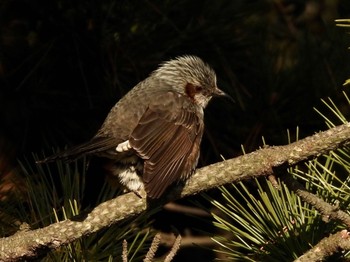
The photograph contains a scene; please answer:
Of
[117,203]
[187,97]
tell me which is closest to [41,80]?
[187,97]

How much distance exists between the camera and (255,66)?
5160mm

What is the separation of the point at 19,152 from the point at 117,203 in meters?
1.71

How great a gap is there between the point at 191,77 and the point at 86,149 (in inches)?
58.3

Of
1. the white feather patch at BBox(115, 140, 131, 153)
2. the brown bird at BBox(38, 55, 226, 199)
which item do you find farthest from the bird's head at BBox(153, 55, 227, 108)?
the white feather patch at BBox(115, 140, 131, 153)

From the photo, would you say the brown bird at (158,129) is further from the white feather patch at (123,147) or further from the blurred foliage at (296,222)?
the blurred foliage at (296,222)

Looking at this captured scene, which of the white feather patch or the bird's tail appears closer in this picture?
the bird's tail

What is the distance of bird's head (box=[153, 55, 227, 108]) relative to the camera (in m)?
4.93

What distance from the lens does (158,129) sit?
4328 millimetres

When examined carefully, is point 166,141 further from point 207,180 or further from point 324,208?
point 324,208

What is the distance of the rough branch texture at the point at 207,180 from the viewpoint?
2844 millimetres

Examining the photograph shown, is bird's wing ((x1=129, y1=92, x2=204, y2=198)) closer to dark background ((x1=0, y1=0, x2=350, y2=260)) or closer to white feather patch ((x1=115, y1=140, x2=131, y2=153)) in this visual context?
white feather patch ((x1=115, y1=140, x2=131, y2=153))

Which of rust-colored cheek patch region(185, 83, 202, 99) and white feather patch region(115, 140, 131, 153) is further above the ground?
white feather patch region(115, 140, 131, 153)

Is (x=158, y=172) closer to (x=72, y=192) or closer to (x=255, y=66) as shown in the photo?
(x=72, y=192)

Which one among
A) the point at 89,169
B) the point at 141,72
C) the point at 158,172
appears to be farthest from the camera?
the point at 141,72
